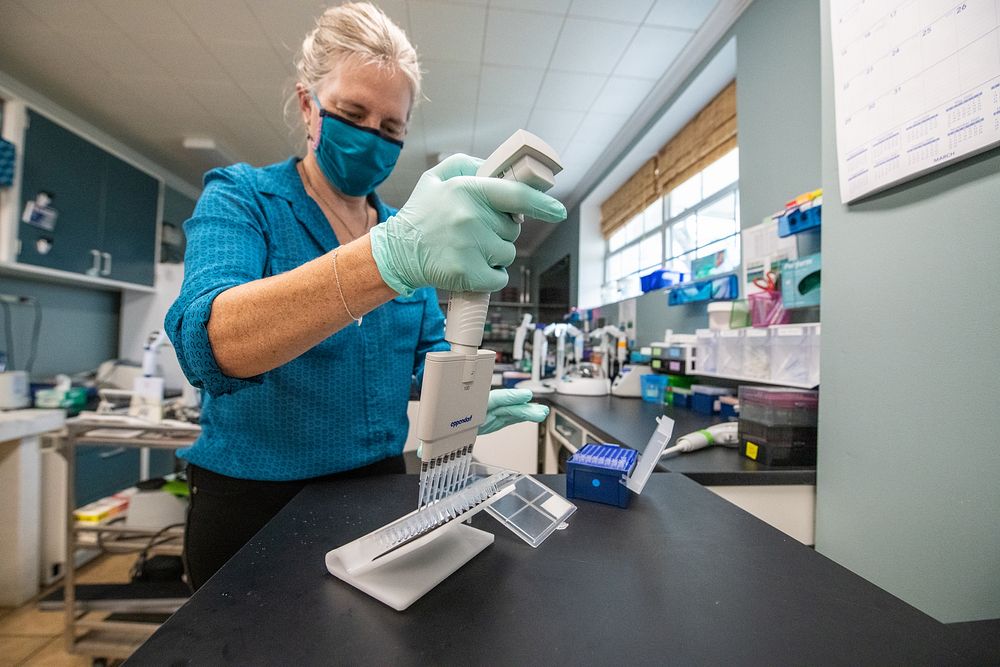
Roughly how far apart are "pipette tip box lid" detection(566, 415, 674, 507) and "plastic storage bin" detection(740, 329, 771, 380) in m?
0.92

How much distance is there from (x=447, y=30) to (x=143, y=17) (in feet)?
5.29

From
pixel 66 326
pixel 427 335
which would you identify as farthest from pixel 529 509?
pixel 66 326

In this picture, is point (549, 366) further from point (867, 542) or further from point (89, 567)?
point (89, 567)

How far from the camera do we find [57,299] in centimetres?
306

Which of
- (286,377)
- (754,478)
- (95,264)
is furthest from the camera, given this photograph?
(95,264)

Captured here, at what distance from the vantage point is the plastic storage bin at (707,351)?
1779mm

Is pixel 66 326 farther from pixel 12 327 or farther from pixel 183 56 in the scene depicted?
pixel 183 56

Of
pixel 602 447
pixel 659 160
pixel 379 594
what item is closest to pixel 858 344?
pixel 602 447

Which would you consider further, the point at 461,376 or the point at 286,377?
the point at 286,377

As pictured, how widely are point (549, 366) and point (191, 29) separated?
2988 millimetres

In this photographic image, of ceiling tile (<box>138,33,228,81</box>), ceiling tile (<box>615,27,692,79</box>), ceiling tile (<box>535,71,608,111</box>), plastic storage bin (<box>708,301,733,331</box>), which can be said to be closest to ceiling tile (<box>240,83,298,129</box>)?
ceiling tile (<box>138,33,228,81</box>)

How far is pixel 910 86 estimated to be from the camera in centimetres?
70

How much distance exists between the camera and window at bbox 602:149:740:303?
8.32 feet

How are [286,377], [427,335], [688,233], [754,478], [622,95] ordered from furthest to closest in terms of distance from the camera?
[688,233] → [622,95] → [427,335] → [754,478] → [286,377]
